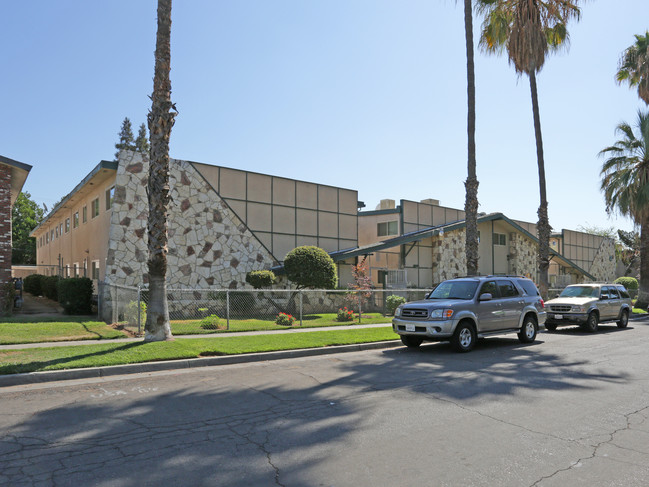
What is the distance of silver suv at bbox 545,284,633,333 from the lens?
17266mm

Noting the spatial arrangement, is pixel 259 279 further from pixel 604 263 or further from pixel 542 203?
pixel 604 263

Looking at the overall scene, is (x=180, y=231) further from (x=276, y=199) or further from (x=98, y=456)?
(x=98, y=456)

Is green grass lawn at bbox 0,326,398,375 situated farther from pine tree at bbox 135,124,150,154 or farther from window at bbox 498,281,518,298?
pine tree at bbox 135,124,150,154

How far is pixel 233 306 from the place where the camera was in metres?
20.2

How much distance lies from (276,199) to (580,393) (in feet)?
59.9

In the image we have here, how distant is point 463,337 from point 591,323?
27.0ft

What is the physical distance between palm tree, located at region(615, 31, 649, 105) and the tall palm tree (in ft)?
92.1

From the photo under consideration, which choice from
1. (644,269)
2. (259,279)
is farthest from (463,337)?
(644,269)

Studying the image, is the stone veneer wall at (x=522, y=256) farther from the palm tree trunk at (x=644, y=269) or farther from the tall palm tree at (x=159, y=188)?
the tall palm tree at (x=159, y=188)

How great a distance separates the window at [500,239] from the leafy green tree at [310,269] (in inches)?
683

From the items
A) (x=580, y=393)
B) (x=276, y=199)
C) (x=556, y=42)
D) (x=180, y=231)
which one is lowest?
(x=580, y=393)

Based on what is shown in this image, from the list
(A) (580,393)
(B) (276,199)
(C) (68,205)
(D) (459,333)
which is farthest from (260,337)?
(C) (68,205)

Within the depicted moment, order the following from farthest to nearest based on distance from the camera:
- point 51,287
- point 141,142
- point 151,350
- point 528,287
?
1. point 141,142
2. point 51,287
3. point 528,287
4. point 151,350

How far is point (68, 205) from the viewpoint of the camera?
26609 millimetres
